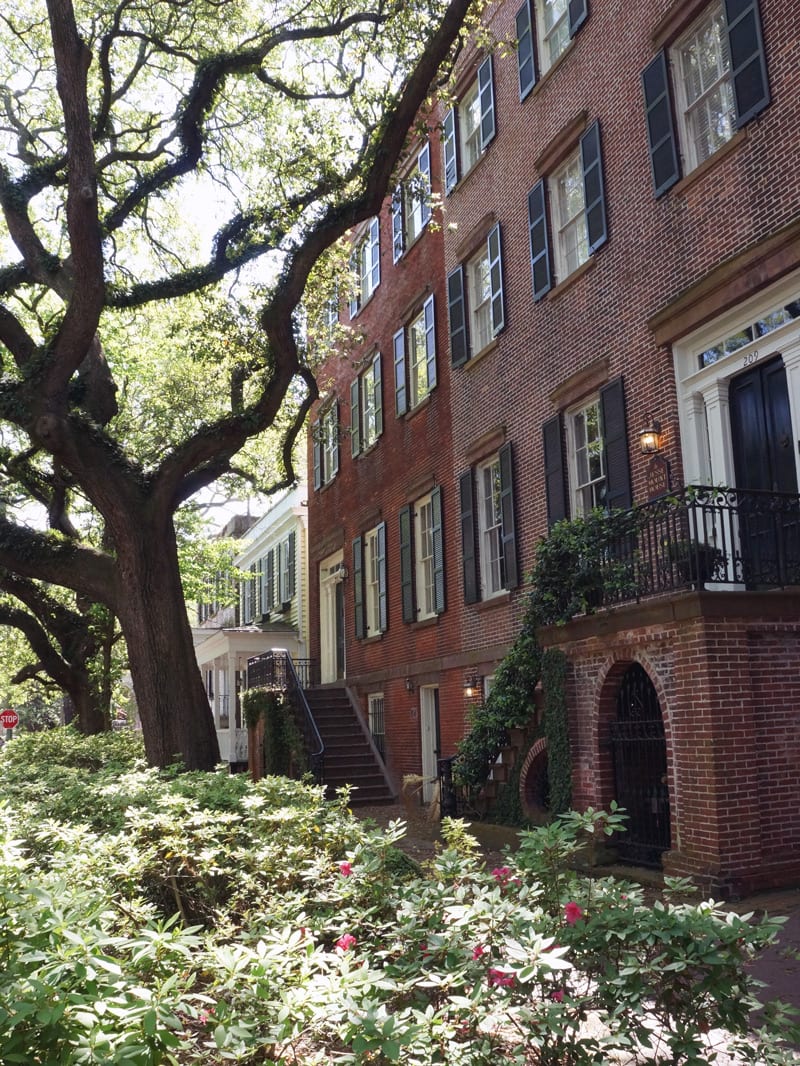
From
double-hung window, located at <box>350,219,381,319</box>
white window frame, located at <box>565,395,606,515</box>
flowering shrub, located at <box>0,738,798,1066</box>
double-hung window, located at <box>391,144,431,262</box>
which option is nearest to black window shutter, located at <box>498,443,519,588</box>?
white window frame, located at <box>565,395,606,515</box>

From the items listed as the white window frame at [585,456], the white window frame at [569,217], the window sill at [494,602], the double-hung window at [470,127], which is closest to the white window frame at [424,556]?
the window sill at [494,602]

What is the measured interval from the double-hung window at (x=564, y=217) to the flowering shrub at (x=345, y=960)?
34.1 ft

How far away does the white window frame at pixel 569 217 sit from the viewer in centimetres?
1381

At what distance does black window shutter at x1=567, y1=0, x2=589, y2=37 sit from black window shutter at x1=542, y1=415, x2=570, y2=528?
5.47m

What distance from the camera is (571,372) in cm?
1359

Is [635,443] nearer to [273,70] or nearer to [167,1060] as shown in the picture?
[273,70]

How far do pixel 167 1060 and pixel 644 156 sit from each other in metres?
11.8

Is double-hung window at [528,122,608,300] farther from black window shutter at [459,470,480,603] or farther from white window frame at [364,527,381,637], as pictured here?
white window frame at [364,527,381,637]

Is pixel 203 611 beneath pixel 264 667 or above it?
above

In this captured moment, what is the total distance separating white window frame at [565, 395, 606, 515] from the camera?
1284 cm

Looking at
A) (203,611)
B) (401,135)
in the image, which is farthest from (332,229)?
(203,611)

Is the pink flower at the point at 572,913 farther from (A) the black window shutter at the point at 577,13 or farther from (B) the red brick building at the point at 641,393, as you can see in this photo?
(A) the black window shutter at the point at 577,13

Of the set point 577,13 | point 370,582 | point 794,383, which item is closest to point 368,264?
point 370,582

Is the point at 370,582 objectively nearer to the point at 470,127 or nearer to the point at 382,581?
the point at 382,581
